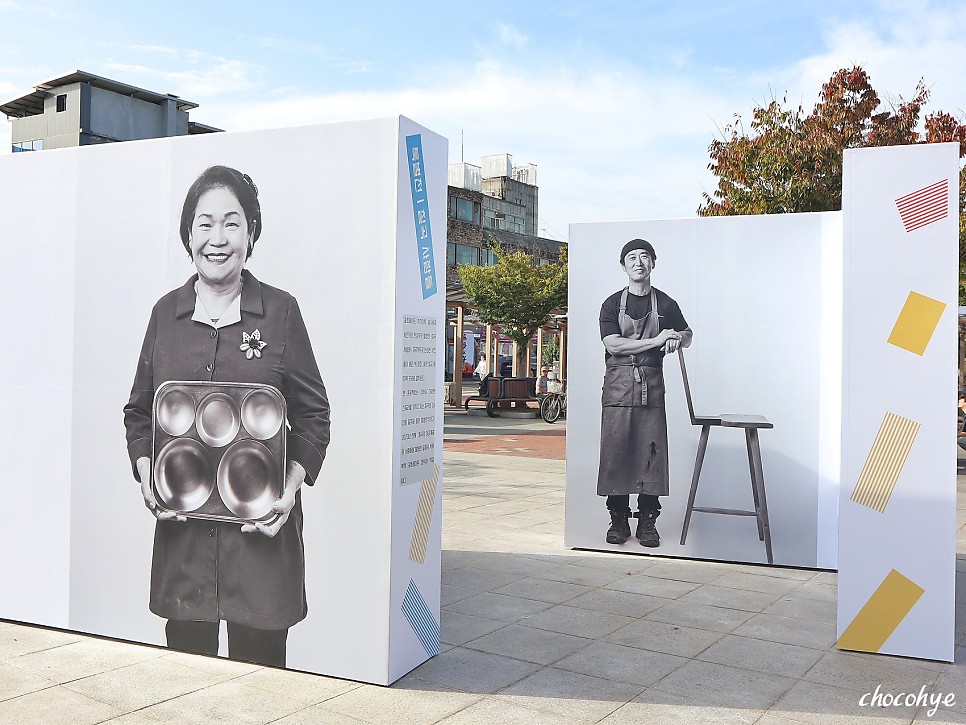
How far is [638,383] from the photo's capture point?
7.94 metres

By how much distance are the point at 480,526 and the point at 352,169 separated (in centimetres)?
517

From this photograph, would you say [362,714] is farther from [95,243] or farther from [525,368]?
[525,368]

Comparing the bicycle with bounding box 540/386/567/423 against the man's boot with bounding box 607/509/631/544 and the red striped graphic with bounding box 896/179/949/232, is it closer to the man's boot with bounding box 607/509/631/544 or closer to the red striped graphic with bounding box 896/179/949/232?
the man's boot with bounding box 607/509/631/544

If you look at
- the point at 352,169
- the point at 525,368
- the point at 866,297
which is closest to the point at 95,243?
the point at 352,169

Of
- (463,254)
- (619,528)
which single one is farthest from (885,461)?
(463,254)

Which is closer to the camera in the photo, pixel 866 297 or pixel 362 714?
pixel 362 714

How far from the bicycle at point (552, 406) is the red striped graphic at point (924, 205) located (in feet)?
56.3

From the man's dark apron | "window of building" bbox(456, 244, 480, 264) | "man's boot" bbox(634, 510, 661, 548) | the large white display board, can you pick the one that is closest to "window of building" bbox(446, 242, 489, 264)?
"window of building" bbox(456, 244, 480, 264)

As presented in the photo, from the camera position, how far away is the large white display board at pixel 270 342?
4.62 metres

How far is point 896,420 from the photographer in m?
5.26

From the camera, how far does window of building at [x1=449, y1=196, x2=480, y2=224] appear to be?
51.9 meters

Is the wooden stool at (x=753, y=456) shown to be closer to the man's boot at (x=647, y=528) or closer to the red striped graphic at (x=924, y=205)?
the man's boot at (x=647, y=528)

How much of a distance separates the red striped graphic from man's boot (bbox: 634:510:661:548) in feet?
11.5

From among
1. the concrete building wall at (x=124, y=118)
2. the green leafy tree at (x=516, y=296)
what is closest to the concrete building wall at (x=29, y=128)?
the concrete building wall at (x=124, y=118)
